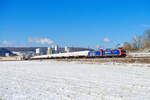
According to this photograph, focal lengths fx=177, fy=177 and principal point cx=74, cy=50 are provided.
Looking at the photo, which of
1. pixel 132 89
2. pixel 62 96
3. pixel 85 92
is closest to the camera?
pixel 62 96

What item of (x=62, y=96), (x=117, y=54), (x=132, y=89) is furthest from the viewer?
(x=117, y=54)

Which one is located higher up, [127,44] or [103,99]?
[127,44]

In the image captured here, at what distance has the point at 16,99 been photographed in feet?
27.3

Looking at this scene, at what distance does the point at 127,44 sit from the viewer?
100938 mm

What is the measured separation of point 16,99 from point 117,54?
40494 millimetres

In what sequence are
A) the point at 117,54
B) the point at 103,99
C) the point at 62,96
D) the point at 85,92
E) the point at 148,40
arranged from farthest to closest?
the point at 148,40 < the point at 117,54 < the point at 85,92 < the point at 62,96 < the point at 103,99

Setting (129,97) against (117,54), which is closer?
(129,97)

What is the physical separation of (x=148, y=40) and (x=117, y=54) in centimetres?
6179

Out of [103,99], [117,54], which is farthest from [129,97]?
[117,54]

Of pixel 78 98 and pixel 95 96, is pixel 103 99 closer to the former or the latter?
pixel 95 96

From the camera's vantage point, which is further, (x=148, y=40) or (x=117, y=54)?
(x=148, y=40)

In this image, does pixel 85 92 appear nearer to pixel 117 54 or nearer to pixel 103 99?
pixel 103 99

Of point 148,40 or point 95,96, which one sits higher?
point 148,40

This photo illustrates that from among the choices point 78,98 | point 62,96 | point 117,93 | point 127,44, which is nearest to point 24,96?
point 62,96
